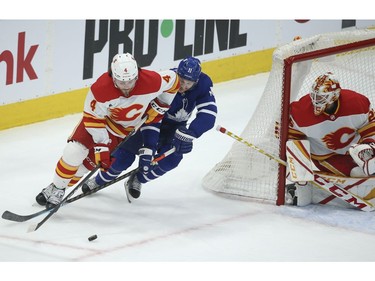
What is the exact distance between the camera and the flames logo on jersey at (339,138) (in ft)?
17.5

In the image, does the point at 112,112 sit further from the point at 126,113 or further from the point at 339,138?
the point at 339,138

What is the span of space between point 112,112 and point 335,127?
3.78 ft

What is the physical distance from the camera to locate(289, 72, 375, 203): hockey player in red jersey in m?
5.21

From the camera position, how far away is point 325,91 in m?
5.18

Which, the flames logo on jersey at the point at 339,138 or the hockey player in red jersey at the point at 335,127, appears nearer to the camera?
the hockey player in red jersey at the point at 335,127

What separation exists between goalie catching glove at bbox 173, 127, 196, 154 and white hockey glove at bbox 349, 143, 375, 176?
32.2 inches

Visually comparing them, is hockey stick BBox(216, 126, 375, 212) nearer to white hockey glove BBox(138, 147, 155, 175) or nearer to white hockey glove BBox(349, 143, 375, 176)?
white hockey glove BBox(349, 143, 375, 176)

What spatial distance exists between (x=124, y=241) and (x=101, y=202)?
0.68 metres

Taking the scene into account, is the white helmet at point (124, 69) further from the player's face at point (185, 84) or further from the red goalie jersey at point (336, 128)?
the red goalie jersey at point (336, 128)

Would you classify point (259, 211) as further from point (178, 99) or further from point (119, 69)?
point (119, 69)

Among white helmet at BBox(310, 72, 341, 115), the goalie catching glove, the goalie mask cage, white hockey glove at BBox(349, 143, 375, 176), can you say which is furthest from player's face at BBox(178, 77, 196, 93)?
white hockey glove at BBox(349, 143, 375, 176)

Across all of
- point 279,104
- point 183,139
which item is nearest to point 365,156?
point 279,104

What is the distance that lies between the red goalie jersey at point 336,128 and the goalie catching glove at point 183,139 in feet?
1.77

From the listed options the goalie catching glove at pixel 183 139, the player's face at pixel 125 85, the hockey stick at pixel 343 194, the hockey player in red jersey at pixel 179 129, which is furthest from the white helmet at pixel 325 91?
the player's face at pixel 125 85
